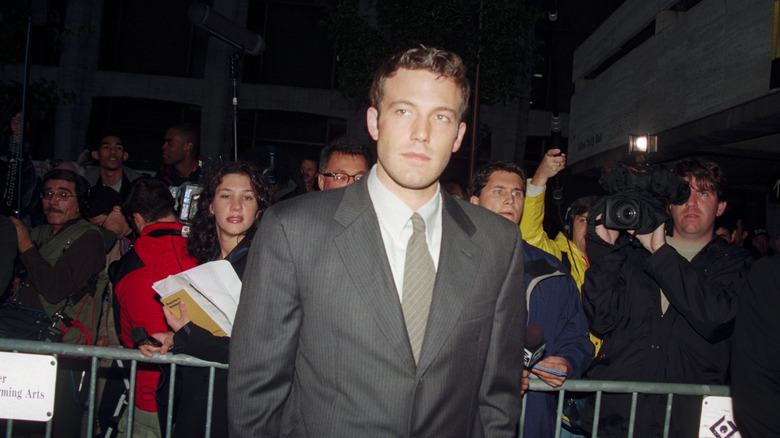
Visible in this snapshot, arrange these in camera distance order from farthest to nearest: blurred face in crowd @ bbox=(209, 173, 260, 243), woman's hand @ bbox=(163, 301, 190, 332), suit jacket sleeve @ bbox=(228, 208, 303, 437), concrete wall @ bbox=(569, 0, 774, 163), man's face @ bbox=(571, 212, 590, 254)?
concrete wall @ bbox=(569, 0, 774, 163) → man's face @ bbox=(571, 212, 590, 254) → blurred face in crowd @ bbox=(209, 173, 260, 243) → woman's hand @ bbox=(163, 301, 190, 332) → suit jacket sleeve @ bbox=(228, 208, 303, 437)

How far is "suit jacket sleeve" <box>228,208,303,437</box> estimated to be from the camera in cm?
180

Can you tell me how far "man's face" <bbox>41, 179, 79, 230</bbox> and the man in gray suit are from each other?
320cm

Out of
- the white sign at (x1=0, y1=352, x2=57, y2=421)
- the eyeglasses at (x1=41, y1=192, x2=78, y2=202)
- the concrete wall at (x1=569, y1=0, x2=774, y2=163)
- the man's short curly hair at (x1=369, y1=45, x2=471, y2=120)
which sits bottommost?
the white sign at (x1=0, y1=352, x2=57, y2=421)

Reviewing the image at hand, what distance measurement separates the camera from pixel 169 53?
1703cm

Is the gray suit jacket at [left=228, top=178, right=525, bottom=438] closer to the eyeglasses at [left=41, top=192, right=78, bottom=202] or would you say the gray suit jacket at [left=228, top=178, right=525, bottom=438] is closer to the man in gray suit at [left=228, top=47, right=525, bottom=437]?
the man in gray suit at [left=228, top=47, right=525, bottom=437]

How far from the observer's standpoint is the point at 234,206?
331 centimetres

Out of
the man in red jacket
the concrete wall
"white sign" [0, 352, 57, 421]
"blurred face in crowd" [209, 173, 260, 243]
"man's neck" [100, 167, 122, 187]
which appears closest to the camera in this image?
"white sign" [0, 352, 57, 421]

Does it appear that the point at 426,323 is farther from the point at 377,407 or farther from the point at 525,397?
the point at 525,397

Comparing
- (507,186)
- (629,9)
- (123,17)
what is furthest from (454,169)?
(507,186)

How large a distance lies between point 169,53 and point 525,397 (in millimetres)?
17206

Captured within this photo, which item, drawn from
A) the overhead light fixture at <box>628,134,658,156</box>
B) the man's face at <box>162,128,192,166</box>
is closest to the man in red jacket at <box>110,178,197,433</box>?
the man's face at <box>162,128,192,166</box>

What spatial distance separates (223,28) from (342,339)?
5034 mm

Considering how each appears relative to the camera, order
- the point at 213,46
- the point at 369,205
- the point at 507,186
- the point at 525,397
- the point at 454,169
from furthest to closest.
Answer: the point at 454,169
the point at 213,46
the point at 507,186
the point at 525,397
the point at 369,205

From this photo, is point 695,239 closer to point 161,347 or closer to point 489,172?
point 489,172
